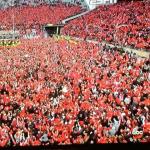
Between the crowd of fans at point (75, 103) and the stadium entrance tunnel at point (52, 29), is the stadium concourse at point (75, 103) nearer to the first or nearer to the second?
the crowd of fans at point (75, 103)

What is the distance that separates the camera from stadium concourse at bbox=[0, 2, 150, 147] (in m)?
6.76

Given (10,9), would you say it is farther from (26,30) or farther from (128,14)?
(128,14)

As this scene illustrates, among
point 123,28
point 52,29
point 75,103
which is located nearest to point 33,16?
point 52,29

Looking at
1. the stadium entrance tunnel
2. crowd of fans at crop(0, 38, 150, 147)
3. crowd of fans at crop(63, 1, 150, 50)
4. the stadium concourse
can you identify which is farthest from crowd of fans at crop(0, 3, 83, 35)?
crowd of fans at crop(0, 38, 150, 147)

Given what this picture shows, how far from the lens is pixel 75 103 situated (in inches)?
326

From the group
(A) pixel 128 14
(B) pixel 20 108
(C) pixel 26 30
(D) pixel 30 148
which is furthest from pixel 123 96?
(C) pixel 26 30

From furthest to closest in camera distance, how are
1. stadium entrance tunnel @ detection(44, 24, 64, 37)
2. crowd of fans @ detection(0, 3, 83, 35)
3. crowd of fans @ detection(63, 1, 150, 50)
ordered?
crowd of fans @ detection(0, 3, 83, 35)
stadium entrance tunnel @ detection(44, 24, 64, 37)
crowd of fans @ detection(63, 1, 150, 50)

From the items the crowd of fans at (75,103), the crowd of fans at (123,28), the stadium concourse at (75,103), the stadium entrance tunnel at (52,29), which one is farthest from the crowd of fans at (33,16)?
the crowd of fans at (75,103)

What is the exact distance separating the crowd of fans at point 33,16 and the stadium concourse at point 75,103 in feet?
67.6

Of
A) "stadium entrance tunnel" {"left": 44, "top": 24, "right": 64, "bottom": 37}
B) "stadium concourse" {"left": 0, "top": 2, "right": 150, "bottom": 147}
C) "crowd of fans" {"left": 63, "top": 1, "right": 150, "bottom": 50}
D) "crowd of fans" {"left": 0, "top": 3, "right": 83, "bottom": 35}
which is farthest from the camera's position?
"crowd of fans" {"left": 0, "top": 3, "right": 83, "bottom": 35}

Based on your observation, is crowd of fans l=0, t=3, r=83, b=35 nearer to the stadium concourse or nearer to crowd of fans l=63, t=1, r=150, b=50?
crowd of fans l=63, t=1, r=150, b=50

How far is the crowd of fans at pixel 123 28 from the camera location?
52.5 feet

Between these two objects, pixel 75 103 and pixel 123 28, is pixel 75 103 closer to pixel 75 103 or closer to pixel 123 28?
pixel 75 103

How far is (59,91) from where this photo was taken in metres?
9.49
